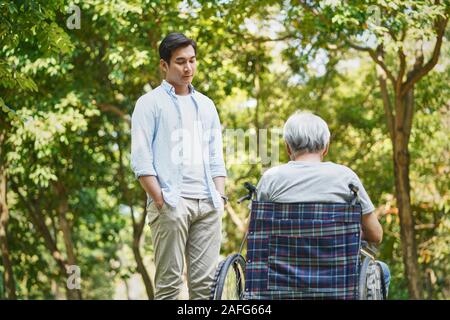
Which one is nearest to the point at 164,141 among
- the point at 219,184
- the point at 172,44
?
the point at 219,184

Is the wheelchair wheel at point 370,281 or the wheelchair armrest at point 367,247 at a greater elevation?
the wheelchair armrest at point 367,247

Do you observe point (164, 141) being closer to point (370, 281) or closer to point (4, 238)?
point (370, 281)

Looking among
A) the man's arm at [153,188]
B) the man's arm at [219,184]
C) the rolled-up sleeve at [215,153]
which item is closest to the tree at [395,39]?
the rolled-up sleeve at [215,153]

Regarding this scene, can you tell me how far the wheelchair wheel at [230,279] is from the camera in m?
4.08

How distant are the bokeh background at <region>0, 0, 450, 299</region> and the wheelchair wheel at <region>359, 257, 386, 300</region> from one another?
3399mm

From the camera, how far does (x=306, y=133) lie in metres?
4.13

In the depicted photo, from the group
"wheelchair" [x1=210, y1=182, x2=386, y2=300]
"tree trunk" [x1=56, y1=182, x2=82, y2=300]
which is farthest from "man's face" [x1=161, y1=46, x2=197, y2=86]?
Answer: "tree trunk" [x1=56, y1=182, x2=82, y2=300]

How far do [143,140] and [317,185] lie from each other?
1054 mm

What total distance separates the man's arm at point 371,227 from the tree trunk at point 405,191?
336 inches

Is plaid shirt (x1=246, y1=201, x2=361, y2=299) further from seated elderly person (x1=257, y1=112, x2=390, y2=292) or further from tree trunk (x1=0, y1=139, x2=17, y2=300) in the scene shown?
tree trunk (x1=0, y1=139, x2=17, y2=300)

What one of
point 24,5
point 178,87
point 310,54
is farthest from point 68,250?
point 178,87

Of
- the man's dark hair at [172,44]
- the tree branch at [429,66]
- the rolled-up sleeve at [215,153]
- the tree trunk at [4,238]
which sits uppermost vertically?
the tree branch at [429,66]

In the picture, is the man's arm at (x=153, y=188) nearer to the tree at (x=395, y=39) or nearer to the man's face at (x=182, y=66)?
the man's face at (x=182, y=66)

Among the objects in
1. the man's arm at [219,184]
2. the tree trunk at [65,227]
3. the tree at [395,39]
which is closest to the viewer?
the man's arm at [219,184]
